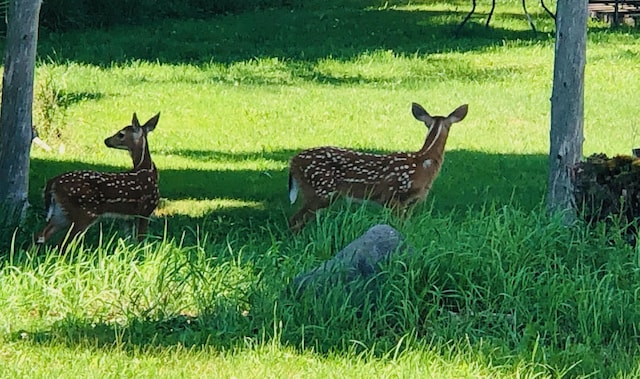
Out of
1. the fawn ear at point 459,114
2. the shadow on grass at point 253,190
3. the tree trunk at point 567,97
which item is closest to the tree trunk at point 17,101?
the shadow on grass at point 253,190

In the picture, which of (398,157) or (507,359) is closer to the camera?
(507,359)

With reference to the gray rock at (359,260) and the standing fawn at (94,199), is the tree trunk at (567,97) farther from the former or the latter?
the standing fawn at (94,199)

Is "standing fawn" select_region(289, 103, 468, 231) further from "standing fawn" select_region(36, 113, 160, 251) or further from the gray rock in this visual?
the gray rock

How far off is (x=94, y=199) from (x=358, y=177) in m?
2.01

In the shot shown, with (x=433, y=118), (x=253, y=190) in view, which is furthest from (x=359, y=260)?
(x=253, y=190)

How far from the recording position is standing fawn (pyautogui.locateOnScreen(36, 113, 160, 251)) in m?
9.45

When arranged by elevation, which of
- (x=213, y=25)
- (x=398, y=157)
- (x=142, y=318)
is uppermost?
(x=213, y=25)

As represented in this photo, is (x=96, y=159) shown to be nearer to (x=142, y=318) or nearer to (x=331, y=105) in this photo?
(x=331, y=105)

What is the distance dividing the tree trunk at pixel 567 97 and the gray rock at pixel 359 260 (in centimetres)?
223

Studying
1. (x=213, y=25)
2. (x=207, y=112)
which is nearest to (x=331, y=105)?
(x=207, y=112)

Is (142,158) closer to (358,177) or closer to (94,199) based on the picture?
(94,199)

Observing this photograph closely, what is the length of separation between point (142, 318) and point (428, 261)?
5.58ft

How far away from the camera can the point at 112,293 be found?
7.57 m

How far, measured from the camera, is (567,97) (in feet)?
32.3
